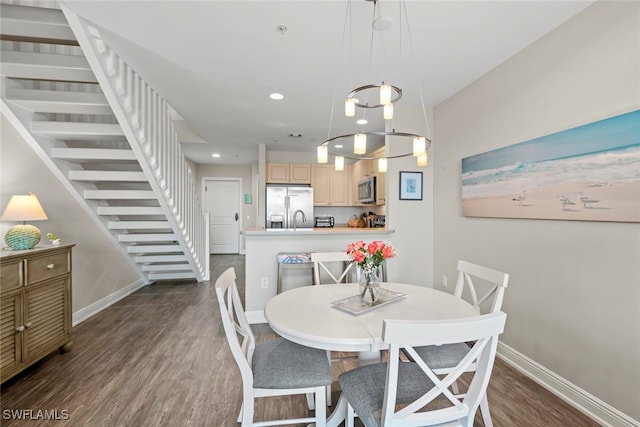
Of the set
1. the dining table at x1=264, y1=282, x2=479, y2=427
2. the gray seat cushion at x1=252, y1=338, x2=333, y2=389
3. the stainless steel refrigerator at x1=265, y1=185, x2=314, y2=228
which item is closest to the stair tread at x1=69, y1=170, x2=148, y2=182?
the dining table at x1=264, y1=282, x2=479, y2=427

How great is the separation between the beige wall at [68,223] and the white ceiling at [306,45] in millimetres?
1289

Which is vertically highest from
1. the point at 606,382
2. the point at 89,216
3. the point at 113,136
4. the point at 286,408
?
the point at 113,136

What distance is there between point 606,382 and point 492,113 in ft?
6.77

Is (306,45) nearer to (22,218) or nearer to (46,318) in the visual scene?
(22,218)

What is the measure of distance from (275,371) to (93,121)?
131 inches

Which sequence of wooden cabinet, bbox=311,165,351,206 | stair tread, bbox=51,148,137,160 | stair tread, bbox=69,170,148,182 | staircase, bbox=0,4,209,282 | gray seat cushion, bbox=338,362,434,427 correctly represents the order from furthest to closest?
1. wooden cabinet, bbox=311,165,351,206
2. stair tread, bbox=69,170,148,182
3. stair tread, bbox=51,148,137,160
4. staircase, bbox=0,4,209,282
5. gray seat cushion, bbox=338,362,434,427

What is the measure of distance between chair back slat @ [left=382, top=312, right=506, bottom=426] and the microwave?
3643 millimetres

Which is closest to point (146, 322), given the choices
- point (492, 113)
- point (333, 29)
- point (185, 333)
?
point (185, 333)

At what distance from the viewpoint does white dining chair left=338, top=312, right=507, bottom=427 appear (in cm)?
96

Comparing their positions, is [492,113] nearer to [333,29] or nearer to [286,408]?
[333,29]

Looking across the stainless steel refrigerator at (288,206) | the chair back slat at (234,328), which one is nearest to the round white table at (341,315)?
the chair back slat at (234,328)

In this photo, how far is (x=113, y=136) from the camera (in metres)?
2.78

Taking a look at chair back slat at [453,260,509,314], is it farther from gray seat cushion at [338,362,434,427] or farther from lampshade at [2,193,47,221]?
lampshade at [2,193,47,221]

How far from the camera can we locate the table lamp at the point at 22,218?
2131 millimetres
